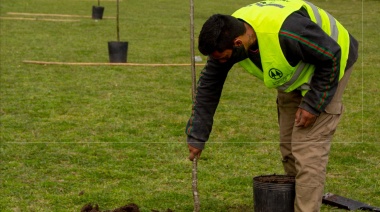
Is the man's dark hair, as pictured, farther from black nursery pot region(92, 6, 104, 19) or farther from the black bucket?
black nursery pot region(92, 6, 104, 19)

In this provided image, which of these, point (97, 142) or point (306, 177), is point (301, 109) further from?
point (97, 142)

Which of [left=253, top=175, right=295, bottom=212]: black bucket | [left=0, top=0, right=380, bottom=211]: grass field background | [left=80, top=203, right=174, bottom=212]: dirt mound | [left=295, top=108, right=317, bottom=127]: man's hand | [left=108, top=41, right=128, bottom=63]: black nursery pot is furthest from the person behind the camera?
[left=108, top=41, right=128, bottom=63]: black nursery pot

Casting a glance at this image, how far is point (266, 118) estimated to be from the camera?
→ 9.41 m

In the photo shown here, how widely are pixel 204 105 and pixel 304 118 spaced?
0.73 meters

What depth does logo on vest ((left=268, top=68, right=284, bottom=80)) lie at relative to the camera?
4484 millimetres

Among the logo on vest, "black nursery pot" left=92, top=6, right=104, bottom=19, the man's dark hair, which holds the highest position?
"black nursery pot" left=92, top=6, right=104, bottom=19

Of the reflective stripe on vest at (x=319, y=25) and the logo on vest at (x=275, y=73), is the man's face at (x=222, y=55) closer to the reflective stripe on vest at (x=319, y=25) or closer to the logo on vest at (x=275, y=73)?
the logo on vest at (x=275, y=73)

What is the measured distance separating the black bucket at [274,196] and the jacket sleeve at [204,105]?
482 mm

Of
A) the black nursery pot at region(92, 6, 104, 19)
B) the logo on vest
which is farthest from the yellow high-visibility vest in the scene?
the black nursery pot at region(92, 6, 104, 19)

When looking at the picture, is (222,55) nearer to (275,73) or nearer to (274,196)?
(275,73)

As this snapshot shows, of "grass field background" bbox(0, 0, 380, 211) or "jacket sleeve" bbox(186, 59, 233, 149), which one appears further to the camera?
"grass field background" bbox(0, 0, 380, 211)

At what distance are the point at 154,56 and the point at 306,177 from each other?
10954 mm

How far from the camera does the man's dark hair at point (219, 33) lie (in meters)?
4.31

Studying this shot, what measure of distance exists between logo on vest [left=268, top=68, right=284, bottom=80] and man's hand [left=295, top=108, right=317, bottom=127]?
0.89 ft
